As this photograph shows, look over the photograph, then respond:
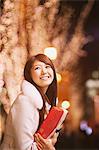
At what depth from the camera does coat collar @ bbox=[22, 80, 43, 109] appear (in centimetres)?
186

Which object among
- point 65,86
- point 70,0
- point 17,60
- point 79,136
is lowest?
point 79,136

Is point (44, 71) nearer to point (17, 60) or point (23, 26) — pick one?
point (17, 60)

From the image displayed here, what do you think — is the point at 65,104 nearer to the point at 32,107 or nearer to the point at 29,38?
the point at 32,107

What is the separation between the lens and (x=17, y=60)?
1901 mm

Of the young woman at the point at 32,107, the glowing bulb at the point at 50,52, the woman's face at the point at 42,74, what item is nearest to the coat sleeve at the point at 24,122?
the young woman at the point at 32,107

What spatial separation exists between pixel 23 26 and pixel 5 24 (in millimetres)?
104

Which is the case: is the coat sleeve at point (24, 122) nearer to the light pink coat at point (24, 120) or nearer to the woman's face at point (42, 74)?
the light pink coat at point (24, 120)

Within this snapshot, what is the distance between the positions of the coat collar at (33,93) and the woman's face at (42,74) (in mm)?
37

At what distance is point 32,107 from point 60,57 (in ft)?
1.08

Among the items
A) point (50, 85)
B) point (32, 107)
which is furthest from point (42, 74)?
point (32, 107)

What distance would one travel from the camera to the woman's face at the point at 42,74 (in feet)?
6.15

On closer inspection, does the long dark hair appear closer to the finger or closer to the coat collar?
the coat collar

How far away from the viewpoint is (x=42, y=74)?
188 centimetres

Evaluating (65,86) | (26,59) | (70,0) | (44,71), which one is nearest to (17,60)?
(26,59)
